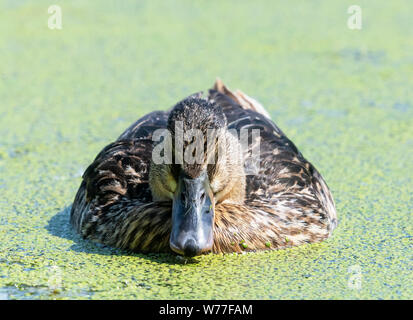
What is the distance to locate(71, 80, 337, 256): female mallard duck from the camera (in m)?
5.69

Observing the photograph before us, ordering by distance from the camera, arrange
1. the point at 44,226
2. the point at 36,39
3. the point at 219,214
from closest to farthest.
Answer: the point at 219,214
the point at 44,226
the point at 36,39

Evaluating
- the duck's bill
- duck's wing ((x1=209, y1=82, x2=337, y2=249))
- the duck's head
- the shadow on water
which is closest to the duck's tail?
duck's wing ((x1=209, y1=82, x2=337, y2=249))

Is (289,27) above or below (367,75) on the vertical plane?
above

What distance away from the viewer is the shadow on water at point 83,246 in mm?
6011

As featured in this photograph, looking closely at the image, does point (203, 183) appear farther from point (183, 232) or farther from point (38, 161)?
point (38, 161)

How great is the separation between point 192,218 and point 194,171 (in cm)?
33

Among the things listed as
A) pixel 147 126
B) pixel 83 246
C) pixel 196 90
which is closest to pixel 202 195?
pixel 83 246

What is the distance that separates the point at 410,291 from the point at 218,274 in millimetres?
1322

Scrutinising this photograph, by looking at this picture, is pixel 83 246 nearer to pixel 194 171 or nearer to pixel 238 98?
pixel 194 171

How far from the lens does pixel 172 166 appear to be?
5777 mm

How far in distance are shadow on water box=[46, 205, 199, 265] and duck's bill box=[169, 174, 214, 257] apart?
0.41 meters

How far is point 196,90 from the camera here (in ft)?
35.0

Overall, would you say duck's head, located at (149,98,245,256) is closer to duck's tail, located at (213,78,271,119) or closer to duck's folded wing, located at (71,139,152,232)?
duck's folded wing, located at (71,139,152,232)
